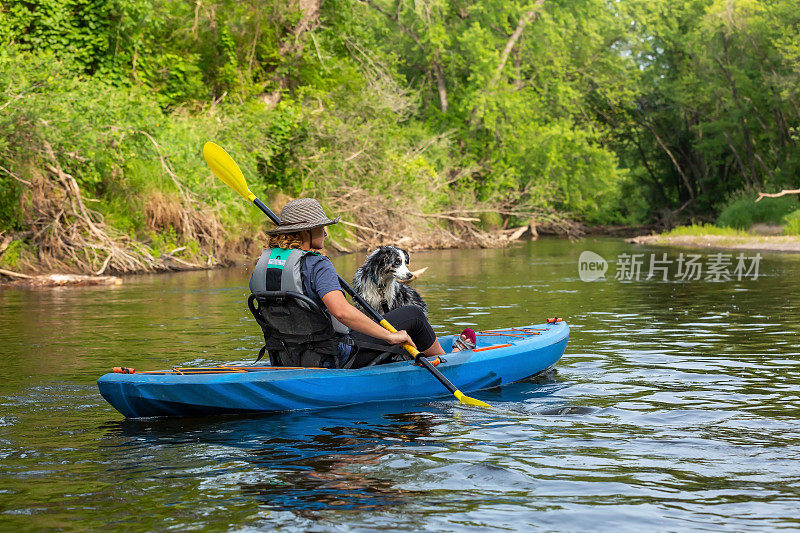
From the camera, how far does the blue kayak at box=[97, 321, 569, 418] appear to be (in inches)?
213

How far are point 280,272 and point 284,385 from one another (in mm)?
709

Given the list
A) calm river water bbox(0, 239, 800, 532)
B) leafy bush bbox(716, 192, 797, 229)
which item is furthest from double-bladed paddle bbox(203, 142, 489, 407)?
leafy bush bbox(716, 192, 797, 229)

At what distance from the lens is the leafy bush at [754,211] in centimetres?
2956

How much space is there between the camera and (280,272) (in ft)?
18.1

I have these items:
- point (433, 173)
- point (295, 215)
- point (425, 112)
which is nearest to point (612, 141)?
point (425, 112)

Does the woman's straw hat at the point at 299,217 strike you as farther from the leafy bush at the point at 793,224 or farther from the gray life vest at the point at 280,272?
the leafy bush at the point at 793,224

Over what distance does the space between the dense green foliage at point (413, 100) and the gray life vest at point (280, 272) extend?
1052 cm

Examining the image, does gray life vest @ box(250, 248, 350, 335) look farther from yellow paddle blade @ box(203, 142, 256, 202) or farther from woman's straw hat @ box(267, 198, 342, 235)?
yellow paddle blade @ box(203, 142, 256, 202)

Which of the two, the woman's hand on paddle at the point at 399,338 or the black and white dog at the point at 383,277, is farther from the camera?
the black and white dog at the point at 383,277

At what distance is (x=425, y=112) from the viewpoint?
118ft

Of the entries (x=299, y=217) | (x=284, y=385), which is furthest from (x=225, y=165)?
(x=284, y=385)

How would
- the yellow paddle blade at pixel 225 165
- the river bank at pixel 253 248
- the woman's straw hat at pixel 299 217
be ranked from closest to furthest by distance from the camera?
1. the woman's straw hat at pixel 299 217
2. the yellow paddle blade at pixel 225 165
3. the river bank at pixel 253 248

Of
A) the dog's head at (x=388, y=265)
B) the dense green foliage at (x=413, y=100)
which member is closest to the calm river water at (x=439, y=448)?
the dog's head at (x=388, y=265)

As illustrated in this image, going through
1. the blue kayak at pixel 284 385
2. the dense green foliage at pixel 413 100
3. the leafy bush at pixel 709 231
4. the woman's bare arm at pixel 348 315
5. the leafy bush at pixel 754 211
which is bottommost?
the blue kayak at pixel 284 385
